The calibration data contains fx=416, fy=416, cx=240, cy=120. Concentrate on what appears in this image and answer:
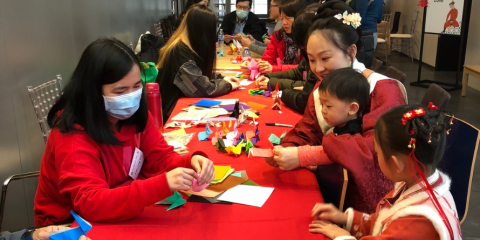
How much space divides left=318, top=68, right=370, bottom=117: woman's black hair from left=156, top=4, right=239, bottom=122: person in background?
→ 1468 mm

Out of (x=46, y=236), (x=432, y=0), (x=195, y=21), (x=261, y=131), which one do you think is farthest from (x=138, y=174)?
(x=432, y=0)

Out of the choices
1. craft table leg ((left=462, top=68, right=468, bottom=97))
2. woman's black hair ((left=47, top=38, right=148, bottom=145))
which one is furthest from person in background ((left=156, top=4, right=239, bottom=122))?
craft table leg ((left=462, top=68, right=468, bottom=97))

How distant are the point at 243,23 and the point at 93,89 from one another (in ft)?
17.3

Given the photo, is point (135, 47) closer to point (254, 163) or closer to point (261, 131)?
point (261, 131)

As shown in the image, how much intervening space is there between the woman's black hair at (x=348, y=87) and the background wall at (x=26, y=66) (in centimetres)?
167

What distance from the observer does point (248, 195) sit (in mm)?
1546

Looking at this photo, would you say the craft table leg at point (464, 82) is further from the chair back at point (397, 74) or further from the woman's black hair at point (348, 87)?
the woman's black hair at point (348, 87)

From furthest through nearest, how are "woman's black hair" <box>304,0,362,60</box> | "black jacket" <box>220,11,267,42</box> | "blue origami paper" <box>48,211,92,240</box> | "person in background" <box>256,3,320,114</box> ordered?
"black jacket" <box>220,11,267,42</box> < "person in background" <box>256,3,320,114</box> < "woman's black hair" <box>304,0,362,60</box> < "blue origami paper" <box>48,211,92,240</box>

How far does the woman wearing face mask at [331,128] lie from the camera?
160 centimetres

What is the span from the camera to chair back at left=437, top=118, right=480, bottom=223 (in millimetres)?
1656

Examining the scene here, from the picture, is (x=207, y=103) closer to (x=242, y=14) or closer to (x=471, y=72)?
(x=242, y=14)

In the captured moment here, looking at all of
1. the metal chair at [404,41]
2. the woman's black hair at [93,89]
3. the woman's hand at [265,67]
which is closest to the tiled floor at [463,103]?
the metal chair at [404,41]

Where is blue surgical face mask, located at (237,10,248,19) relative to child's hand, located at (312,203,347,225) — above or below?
above

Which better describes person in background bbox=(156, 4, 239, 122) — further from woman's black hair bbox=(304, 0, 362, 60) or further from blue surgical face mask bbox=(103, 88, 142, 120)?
blue surgical face mask bbox=(103, 88, 142, 120)
